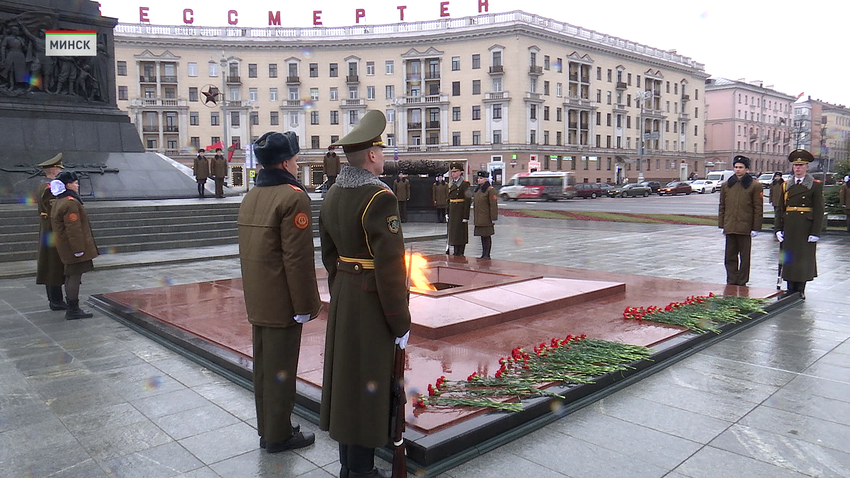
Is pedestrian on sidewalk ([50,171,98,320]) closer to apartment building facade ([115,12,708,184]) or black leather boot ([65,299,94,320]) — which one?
black leather boot ([65,299,94,320])

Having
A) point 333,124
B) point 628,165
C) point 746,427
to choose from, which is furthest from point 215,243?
point 628,165

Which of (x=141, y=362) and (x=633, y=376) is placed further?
(x=141, y=362)

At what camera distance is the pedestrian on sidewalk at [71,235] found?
684 centimetres

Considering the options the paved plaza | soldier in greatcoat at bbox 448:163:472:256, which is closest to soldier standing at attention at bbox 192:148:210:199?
soldier in greatcoat at bbox 448:163:472:256

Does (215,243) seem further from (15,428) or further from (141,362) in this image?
(15,428)

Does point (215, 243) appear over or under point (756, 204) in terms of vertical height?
under

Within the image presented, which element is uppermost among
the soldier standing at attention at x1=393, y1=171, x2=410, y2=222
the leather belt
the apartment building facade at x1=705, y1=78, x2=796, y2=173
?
the apartment building facade at x1=705, y1=78, x2=796, y2=173

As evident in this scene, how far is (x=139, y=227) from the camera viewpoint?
1423cm

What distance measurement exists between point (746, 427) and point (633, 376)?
1035 millimetres

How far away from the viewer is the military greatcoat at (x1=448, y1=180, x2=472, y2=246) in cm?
1166

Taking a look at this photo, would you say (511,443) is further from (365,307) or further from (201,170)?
(201,170)

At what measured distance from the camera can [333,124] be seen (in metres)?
65.6

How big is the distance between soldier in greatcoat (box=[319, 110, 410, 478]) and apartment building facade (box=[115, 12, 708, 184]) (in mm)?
57815

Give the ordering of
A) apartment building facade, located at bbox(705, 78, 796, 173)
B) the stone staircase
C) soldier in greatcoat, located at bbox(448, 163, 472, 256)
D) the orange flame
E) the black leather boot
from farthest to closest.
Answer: apartment building facade, located at bbox(705, 78, 796, 173), the stone staircase, soldier in greatcoat, located at bbox(448, 163, 472, 256), the orange flame, the black leather boot
